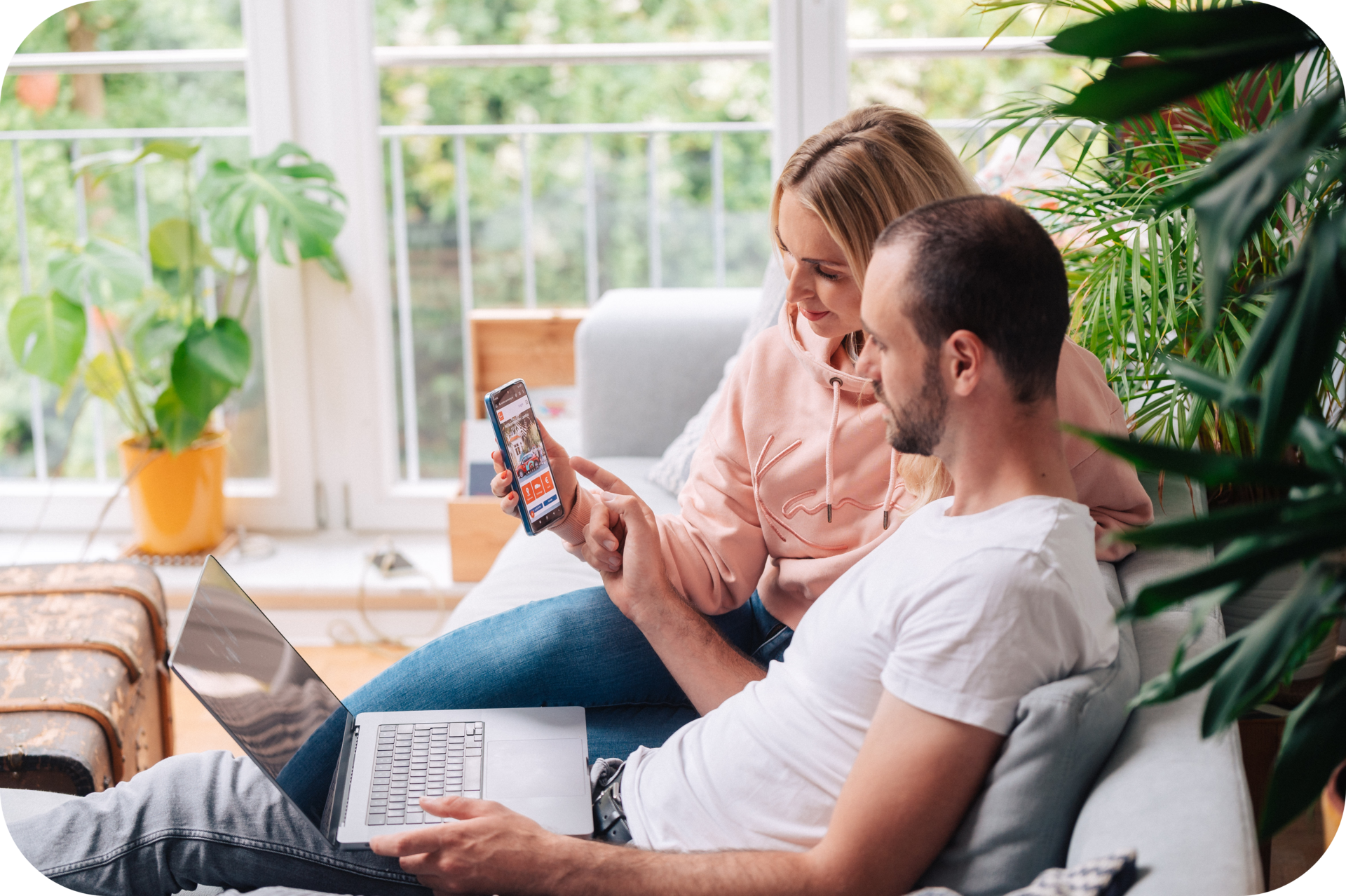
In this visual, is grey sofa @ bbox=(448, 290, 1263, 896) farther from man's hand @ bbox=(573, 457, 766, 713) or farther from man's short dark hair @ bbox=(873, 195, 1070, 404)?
Answer: man's hand @ bbox=(573, 457, 766, 713)

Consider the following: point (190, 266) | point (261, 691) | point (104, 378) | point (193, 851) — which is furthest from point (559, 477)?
point (104, 378)

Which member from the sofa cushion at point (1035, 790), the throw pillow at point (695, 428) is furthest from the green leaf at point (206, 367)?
Answer: the sofa cushion at point (1035, 790)

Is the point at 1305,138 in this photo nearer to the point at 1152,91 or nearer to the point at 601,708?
the point at 1152,91

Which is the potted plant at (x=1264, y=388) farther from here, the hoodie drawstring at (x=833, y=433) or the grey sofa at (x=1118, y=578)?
the hoodie drawstring at (x=833, y=433)

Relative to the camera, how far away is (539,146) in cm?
326

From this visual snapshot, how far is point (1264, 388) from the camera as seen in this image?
51 cm

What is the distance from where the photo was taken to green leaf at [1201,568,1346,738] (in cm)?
49

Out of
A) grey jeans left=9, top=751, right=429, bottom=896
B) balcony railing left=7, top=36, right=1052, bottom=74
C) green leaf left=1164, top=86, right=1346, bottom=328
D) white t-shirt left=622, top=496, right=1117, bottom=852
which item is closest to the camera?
green leaf left=1164, top=86, right=1346, bottom=328

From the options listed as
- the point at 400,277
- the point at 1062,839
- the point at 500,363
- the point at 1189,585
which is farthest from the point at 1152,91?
the point at 400,277

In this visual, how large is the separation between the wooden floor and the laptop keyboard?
29.5 inches

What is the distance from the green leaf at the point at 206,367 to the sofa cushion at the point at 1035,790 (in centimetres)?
216

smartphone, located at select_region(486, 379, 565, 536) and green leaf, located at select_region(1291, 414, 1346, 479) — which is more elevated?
green leaf, located at select_region(1291, 414, 1346, 479)

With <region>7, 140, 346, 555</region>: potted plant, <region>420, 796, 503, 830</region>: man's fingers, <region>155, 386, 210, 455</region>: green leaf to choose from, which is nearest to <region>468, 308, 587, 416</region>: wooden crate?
<region>7, 140, 346, 555</region>: potted plant

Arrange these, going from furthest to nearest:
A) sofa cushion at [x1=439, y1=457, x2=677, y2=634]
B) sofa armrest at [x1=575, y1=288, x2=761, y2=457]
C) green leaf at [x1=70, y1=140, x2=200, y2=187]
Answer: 1. green leaf at [x1=70, y1=140, x2=200, y2=187]
2. sofa armrest at [x1=575, y1=288, x2=761, y2=457]
3. sofa cushion at [x1=439, y1=457, x2=677, y2=634]
